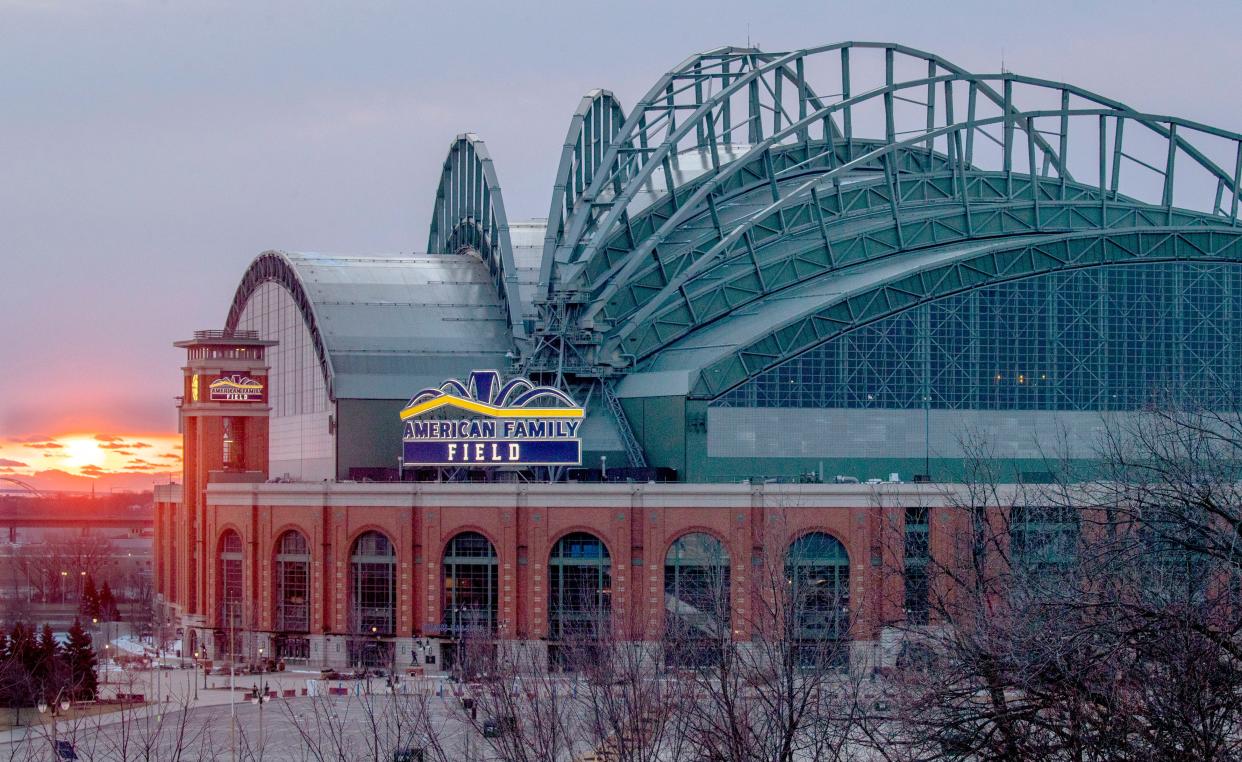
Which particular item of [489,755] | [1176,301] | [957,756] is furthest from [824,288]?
[957,756]

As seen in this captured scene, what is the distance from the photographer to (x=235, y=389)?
131000 millimetres

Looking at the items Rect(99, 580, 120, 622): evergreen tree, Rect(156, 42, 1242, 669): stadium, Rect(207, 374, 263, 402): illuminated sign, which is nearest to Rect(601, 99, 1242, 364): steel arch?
Rect(156, 42, 1242, 669): stadium

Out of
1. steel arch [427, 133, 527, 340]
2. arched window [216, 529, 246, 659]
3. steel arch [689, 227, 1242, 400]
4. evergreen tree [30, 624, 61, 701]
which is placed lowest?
evergreen tree [30, 624, 61, 701]

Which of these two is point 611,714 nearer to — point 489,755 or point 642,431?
point 489,755

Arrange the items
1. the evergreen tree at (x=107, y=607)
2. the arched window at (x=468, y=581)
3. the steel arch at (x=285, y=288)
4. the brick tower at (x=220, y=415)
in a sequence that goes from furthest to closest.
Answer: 1. the evergreen tree at (x=107, y=607)
2. the brick tower at (x=220, y=415)
3. the steel arch at (x=285, y=288)
4. the arched window at (x=468, y=581)

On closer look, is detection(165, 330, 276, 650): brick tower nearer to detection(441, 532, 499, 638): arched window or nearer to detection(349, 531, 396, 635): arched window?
detection(349, 531, 396, 635): arched window

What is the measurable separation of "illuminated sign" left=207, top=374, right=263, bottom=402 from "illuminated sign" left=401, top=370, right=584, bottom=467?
2202 cm

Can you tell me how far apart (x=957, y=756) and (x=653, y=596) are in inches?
2753

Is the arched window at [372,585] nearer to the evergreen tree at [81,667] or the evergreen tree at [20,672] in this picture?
the evergreen tree at [81,667]

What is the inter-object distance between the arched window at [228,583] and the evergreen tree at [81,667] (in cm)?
1253

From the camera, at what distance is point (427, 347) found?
125m

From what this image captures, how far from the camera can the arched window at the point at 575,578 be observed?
107125 mm

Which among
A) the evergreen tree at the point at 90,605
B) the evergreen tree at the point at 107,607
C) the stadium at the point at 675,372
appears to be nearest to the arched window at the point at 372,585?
the stadium at the point at 675,372

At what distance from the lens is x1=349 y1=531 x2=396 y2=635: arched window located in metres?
111
